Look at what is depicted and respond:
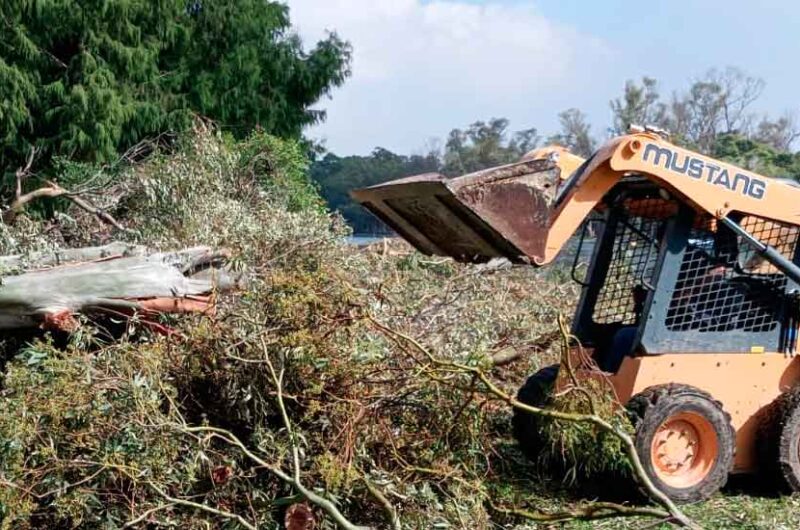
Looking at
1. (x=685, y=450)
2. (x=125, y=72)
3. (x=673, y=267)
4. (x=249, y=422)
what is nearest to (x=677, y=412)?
(x=685, y=450)

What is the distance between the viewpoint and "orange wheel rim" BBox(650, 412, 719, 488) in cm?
572

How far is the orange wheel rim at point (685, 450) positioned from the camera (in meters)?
5.72

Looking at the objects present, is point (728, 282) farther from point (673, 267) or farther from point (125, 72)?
point (125, 72)

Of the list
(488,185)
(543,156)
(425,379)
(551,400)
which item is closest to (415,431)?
(425,379)

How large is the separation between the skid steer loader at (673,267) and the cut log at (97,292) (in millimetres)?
1386

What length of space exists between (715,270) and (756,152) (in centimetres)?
2219

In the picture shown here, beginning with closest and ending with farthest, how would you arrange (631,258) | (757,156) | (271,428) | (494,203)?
(271,428), (494,203), (631,258), (757,156)

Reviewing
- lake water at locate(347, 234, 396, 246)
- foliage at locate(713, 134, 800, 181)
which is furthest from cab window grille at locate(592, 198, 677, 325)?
foliage at locate(713, 134, 800, 181)

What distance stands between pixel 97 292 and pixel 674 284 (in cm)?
341

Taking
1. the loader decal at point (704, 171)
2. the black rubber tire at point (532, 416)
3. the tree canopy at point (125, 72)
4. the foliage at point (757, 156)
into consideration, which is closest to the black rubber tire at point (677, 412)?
the black rubber tire at point (532, 416)

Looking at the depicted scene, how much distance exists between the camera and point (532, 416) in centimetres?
614

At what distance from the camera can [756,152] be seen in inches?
1057

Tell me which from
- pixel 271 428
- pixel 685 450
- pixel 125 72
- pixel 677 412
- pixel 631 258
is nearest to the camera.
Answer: pixel 271 428

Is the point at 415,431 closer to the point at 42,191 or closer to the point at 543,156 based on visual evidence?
the point at 543,156
